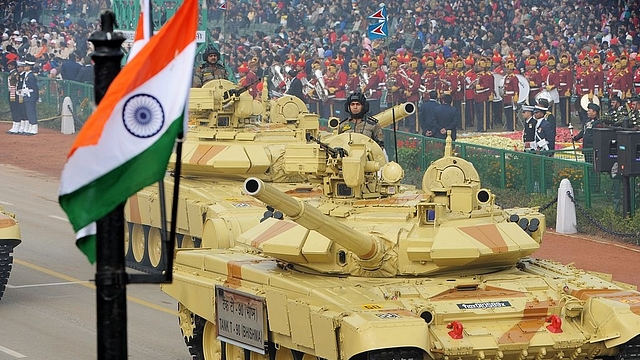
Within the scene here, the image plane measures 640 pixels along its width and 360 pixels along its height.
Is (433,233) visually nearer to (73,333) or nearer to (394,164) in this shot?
(394,164)

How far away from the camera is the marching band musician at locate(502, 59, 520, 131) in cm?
3700

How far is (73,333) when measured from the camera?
20453mm

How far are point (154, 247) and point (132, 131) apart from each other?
16830 millimetres

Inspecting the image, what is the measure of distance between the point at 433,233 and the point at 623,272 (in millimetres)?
8849

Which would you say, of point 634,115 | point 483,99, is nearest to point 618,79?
point 483,99

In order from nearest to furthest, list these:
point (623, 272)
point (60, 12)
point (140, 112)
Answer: point (140, 112)
point (623, 272)
point (60, 12)

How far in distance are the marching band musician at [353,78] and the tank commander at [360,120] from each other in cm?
1754

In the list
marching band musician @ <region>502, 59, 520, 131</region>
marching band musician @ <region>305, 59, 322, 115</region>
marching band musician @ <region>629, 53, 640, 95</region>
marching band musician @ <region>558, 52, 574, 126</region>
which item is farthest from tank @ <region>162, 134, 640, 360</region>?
marching band musician @ <region>305, 59, 322, 115</region>

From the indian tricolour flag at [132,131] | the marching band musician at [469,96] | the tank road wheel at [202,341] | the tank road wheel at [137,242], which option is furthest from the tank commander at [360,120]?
the marching band musician at [469,96]

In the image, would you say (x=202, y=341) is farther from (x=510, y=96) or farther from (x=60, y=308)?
(x=510, y=96)

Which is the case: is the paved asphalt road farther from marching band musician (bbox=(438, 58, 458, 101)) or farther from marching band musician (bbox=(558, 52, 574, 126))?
marching band musician (bbox=(558, 52, 574, 126))

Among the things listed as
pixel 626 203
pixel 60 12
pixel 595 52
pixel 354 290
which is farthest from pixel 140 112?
pixel 60 12

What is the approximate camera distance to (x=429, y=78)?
37.5m

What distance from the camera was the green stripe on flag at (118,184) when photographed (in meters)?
8.30
